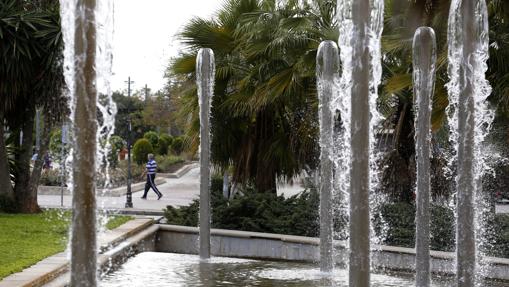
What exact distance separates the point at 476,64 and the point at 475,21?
1.57ft

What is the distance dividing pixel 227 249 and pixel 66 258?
11.5 feet

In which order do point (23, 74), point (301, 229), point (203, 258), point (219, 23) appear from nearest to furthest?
point (203, 258) < point (301, 229) < point (23, 74) < point (219, 23)

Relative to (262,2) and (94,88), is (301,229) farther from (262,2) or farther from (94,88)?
(94,88)

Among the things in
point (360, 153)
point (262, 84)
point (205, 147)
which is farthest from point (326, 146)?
point (262, 84)

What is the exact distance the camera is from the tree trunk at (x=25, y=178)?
49.4ft

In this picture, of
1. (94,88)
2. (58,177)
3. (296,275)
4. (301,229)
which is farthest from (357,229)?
(58,177)

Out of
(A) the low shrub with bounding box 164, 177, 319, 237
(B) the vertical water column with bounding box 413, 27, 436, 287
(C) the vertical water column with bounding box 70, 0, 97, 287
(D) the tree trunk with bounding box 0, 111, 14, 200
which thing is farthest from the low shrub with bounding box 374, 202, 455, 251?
(C) the vertical water column with bounding box 70, 0, 97, 287

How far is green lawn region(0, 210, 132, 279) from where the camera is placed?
8383mm

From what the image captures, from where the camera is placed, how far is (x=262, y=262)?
416 inches

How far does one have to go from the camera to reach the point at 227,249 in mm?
11719

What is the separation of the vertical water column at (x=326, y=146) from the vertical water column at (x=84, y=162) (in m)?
4.59

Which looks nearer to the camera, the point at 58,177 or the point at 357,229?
the point at 357,229

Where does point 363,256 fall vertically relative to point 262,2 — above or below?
below

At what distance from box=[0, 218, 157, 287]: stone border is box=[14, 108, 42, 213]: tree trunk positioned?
2998 millimetres
